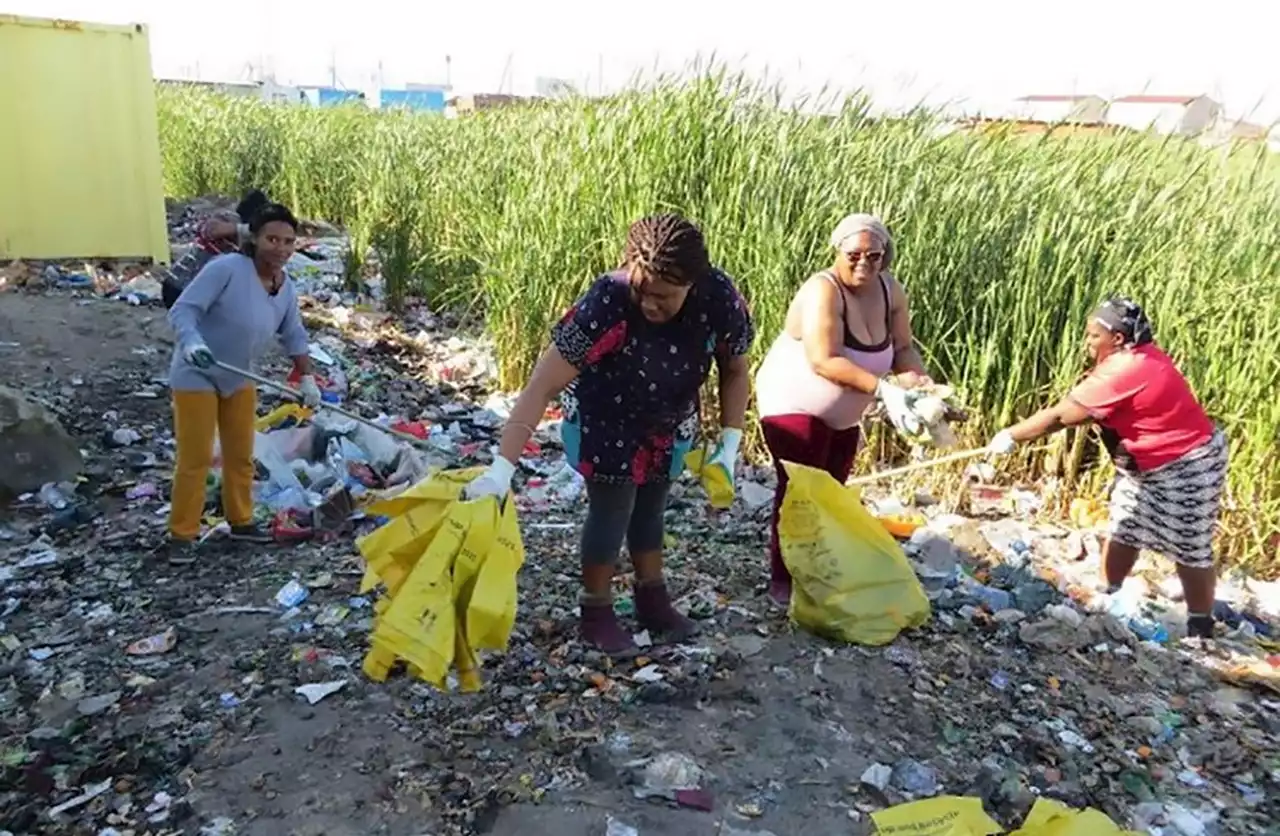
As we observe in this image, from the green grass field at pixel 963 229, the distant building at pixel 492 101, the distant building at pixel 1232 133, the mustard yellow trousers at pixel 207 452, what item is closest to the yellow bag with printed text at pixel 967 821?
the green grass field at pixel 963 229

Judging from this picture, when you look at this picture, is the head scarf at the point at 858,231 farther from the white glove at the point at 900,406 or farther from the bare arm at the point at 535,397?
the bare arm at the point at 535,397

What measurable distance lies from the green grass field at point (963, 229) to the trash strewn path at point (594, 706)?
32.6 inches

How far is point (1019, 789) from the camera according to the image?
2.63m

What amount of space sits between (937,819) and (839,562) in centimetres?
98

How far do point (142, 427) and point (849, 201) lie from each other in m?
3.75

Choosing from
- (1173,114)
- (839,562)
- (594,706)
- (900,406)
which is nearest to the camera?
(594,706)

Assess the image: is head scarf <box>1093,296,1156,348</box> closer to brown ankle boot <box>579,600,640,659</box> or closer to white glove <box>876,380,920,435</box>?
white glove <box>876,380,920,435</box>

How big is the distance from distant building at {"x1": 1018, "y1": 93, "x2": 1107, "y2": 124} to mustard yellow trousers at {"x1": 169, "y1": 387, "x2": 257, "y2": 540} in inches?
173

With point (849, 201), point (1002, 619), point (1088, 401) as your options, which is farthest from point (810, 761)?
point (849, 201)

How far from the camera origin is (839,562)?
3.17m

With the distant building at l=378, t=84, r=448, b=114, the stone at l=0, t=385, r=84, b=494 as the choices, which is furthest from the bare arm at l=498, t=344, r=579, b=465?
the distant building at l=378, t=84, r=448, b=114

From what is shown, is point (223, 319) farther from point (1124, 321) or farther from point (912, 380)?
point (1124, 321)

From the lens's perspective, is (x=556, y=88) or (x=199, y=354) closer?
(x=199, y=354)

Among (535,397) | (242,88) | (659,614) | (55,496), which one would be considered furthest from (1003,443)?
(242,88)
